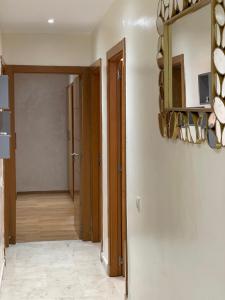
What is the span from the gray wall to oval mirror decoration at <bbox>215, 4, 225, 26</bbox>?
7178mm

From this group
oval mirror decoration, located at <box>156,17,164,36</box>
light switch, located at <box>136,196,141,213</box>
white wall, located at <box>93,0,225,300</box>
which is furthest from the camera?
light switch, located at <box>136,196,141,213</box>

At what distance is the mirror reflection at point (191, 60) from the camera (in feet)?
6.72

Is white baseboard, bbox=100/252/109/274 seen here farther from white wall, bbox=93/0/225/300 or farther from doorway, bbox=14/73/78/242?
doorway, bbox=14/73/78/242

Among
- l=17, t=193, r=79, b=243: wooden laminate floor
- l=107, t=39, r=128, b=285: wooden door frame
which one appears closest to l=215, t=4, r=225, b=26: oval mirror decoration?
l=107, t=39, r=128, b=285: wooden door frame

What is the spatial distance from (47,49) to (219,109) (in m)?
4.07

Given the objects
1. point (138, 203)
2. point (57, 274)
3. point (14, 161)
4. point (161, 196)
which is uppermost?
point (14, 161)

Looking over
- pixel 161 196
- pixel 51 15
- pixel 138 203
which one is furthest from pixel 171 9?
pixel 51 15

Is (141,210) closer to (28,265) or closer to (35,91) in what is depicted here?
(28,265)

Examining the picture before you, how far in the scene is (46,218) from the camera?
7074 millimetres

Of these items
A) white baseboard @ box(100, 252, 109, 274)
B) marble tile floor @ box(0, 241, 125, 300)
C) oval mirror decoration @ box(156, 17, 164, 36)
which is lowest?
marble tile floor @ box(0, 241, 125, 300)

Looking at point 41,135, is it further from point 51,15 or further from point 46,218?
point 51,15

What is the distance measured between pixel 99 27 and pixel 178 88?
284 centimetres

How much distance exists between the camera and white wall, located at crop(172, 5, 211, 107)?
2047 mm

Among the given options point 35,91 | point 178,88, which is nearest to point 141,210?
point 178,88
